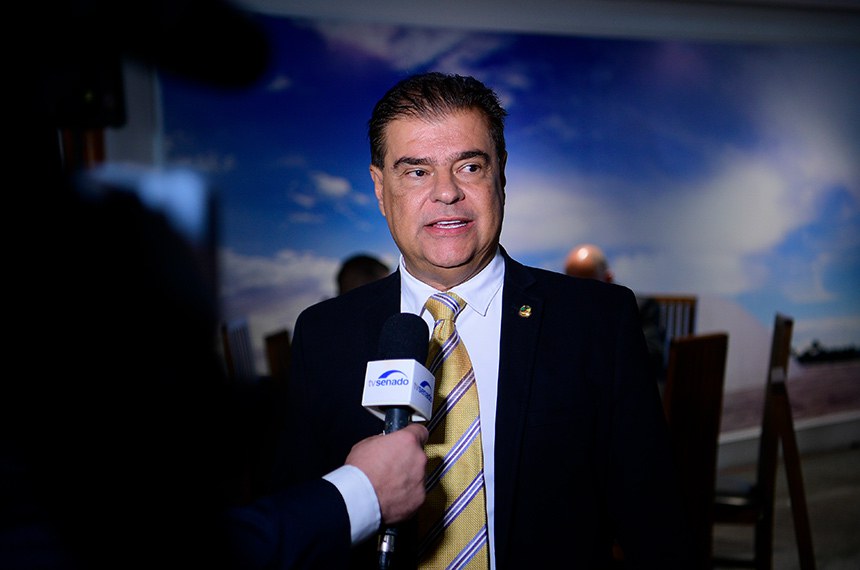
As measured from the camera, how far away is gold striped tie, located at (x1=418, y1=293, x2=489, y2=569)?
1103mm

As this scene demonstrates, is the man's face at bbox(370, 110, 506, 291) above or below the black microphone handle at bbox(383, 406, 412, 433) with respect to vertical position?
above

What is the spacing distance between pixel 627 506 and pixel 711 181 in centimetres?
450

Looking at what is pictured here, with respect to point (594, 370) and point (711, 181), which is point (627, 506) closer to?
point (594, 370)

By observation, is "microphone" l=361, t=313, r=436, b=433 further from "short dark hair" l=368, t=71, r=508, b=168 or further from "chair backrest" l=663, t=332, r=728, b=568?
"chair backrest" l=663, t=332, r=728, b=568

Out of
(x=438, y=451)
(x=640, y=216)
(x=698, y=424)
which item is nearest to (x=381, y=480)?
(x=438, y=451)

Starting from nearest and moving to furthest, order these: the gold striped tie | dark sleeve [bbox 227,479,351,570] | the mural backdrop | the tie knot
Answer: dark sleeve [bbox 227,479,351,570] < the gold striped tie < the tie knot < the mural backdrop

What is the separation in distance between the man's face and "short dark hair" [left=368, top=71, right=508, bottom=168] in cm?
2

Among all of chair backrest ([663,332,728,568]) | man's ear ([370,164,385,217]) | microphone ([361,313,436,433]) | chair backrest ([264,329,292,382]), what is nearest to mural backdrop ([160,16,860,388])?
chair backrest ([264,329,292,382])

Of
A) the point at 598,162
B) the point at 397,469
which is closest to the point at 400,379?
the point at 397,469

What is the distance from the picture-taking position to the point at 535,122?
15.7 feet

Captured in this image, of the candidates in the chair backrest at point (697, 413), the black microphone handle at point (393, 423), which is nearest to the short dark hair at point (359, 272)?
the chair backrest at point (697, 413)

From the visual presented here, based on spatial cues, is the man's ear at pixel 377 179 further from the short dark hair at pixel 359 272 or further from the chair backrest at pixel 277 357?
the short dark hair at pixel 359 272

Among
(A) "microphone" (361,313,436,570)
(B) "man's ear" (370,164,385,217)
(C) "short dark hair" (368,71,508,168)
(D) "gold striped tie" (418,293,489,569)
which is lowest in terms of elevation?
(D) "gold striped tie" (418,293,489,569)

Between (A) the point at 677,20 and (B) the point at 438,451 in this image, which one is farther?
(A) the point at 677,20
